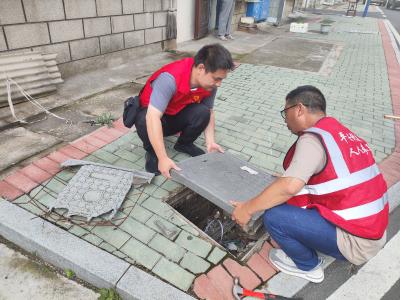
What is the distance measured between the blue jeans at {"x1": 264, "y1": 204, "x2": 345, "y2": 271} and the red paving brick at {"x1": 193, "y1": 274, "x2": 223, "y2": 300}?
53 centimetres

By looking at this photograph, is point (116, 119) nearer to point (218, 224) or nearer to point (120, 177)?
point (120, 177)

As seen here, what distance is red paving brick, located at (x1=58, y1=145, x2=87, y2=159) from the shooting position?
125 inches

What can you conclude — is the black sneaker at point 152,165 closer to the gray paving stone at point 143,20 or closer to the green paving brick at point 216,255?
the green paving brick at point 216,255

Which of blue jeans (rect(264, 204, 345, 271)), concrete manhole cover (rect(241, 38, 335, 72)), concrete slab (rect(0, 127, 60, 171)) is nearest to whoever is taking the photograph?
blue jeans (rect(264, 204, 345, 271))

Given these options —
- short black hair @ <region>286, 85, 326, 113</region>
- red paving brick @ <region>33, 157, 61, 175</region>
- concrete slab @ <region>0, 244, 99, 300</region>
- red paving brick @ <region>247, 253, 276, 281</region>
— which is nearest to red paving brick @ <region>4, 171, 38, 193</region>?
red paving brick @ <region>33, 157, 61, 175</region>

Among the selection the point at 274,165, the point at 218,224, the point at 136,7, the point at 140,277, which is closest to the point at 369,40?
the point at 136,7

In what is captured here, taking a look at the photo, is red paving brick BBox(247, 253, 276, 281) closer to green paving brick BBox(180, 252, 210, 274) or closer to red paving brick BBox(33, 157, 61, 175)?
green paving brick BBox(180, 252, 210, 274)

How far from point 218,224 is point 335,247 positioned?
1.06 m

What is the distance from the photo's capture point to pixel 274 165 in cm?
337

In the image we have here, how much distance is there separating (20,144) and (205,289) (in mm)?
2534

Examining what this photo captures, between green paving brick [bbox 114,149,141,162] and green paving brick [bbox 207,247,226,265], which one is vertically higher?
green paving brick [bbox 114,149,141,162]

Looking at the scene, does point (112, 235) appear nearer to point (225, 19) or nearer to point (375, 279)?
point (375, 279)

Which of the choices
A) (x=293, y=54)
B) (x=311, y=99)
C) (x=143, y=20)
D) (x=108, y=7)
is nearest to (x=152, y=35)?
(x=143, y=20)

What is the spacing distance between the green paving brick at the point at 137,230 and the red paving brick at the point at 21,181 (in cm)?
95
